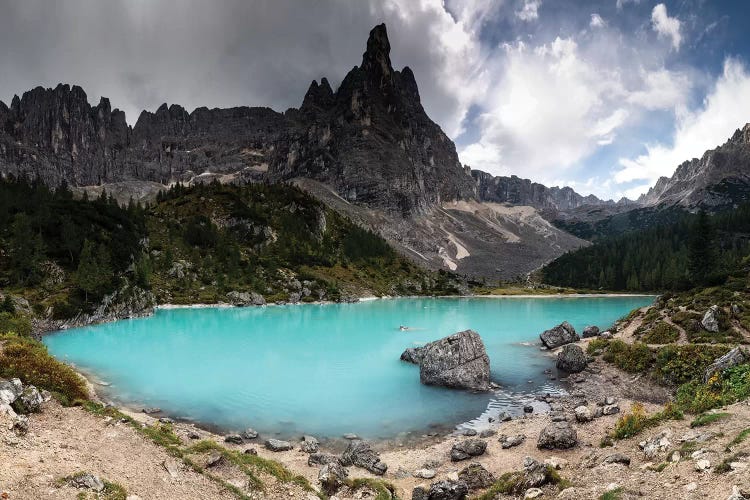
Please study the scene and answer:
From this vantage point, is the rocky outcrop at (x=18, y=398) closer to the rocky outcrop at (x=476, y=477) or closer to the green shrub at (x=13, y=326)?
the rocky outcrop at (x=476, y=477)

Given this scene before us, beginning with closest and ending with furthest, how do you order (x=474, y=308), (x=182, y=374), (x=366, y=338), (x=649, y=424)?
(x=649, y=424) → (x=182, y=374) → (x=366, y=338) → (x=474, y=308)

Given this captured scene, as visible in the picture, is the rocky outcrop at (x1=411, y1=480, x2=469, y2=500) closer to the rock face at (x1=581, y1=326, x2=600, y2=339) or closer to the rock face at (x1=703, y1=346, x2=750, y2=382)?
the rock face at (x1=703, y1=346, x2=750, y2=382)

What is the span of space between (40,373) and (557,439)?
28097 millimetres

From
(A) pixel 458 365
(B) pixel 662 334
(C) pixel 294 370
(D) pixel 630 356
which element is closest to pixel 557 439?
(A) pixel 458 365

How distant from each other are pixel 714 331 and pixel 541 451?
3033cm

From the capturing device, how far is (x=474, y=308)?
380 ft

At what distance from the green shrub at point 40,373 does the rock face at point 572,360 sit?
1620 inches

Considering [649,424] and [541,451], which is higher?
[649,424]

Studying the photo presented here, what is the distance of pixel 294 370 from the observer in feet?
144

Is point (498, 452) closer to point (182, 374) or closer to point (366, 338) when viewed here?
point (182, 374)

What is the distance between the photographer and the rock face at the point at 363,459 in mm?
20875

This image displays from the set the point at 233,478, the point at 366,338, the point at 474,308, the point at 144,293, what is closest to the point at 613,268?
the point at 474,308

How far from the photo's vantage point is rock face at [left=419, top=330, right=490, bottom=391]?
121 feet

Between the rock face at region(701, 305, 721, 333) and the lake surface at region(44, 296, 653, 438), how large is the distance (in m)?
15.7
